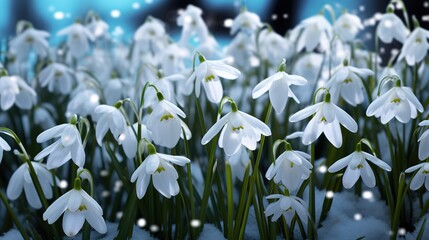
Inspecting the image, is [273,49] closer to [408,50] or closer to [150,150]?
[408,50]

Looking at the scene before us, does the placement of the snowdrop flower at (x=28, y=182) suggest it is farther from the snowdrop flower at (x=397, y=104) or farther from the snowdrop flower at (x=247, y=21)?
the snowdrop flower at (x=247, y=21)

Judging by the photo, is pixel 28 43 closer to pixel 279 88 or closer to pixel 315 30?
pixel 315 30

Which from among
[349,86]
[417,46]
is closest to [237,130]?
[349,86]

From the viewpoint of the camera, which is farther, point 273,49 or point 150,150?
point 273,49

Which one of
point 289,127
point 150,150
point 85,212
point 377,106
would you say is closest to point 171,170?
point 150,150

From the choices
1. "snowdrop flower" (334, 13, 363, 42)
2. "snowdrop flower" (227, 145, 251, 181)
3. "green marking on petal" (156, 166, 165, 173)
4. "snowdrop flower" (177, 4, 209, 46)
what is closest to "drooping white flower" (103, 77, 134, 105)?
"snowdrop flower" (177, 4, 209, 46)

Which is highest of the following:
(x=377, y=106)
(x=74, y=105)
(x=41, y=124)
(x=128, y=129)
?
(x=377, y=106)
